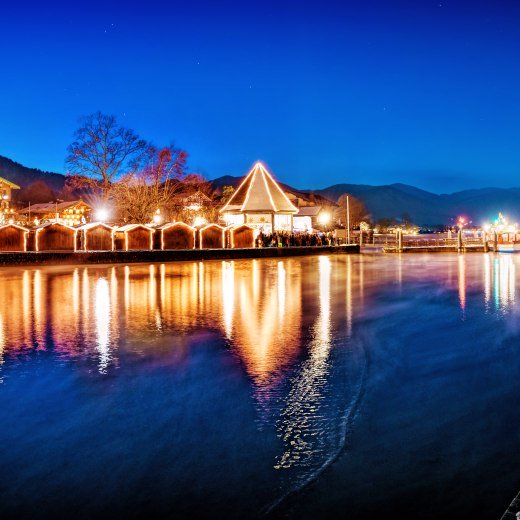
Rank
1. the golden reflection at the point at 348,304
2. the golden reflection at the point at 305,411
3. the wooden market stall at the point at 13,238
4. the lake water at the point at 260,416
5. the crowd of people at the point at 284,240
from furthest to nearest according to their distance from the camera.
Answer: the crowd of people at the point at 284,240 → the wooden market stall at the point at 13,238 → the golden reflection at the point at 348,304 → the golden reflection at the point at 305,411 → the lake water at the point at 260,416

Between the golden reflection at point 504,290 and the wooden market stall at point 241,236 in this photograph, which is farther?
the wooden market stall at point 241,236

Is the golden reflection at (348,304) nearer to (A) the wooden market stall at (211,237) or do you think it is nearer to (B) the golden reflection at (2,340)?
(B) the golden reflection at (2,340)

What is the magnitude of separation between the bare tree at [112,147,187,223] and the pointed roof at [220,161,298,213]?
19.3 ft

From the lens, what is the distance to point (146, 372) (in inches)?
256

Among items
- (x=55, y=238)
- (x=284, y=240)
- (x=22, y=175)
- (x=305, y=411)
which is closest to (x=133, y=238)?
(x=55, y=238)

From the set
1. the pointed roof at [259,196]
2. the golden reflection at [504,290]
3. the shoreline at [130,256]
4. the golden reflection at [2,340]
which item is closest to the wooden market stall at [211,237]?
the shoreline at [130,256]

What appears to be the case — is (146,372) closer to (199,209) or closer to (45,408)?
(45,408)

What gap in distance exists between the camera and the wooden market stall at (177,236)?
37.0 meters

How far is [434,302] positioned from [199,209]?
53.3 metres

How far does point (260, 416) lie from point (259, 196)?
47606 millimetres

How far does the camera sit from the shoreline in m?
29.8

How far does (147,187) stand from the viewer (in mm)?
52500

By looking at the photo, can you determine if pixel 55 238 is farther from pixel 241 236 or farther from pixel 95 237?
pixel 241 236

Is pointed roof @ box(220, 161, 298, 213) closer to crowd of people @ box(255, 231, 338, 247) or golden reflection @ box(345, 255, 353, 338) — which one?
crowd of people @ box(255, 231, 338, 247)
